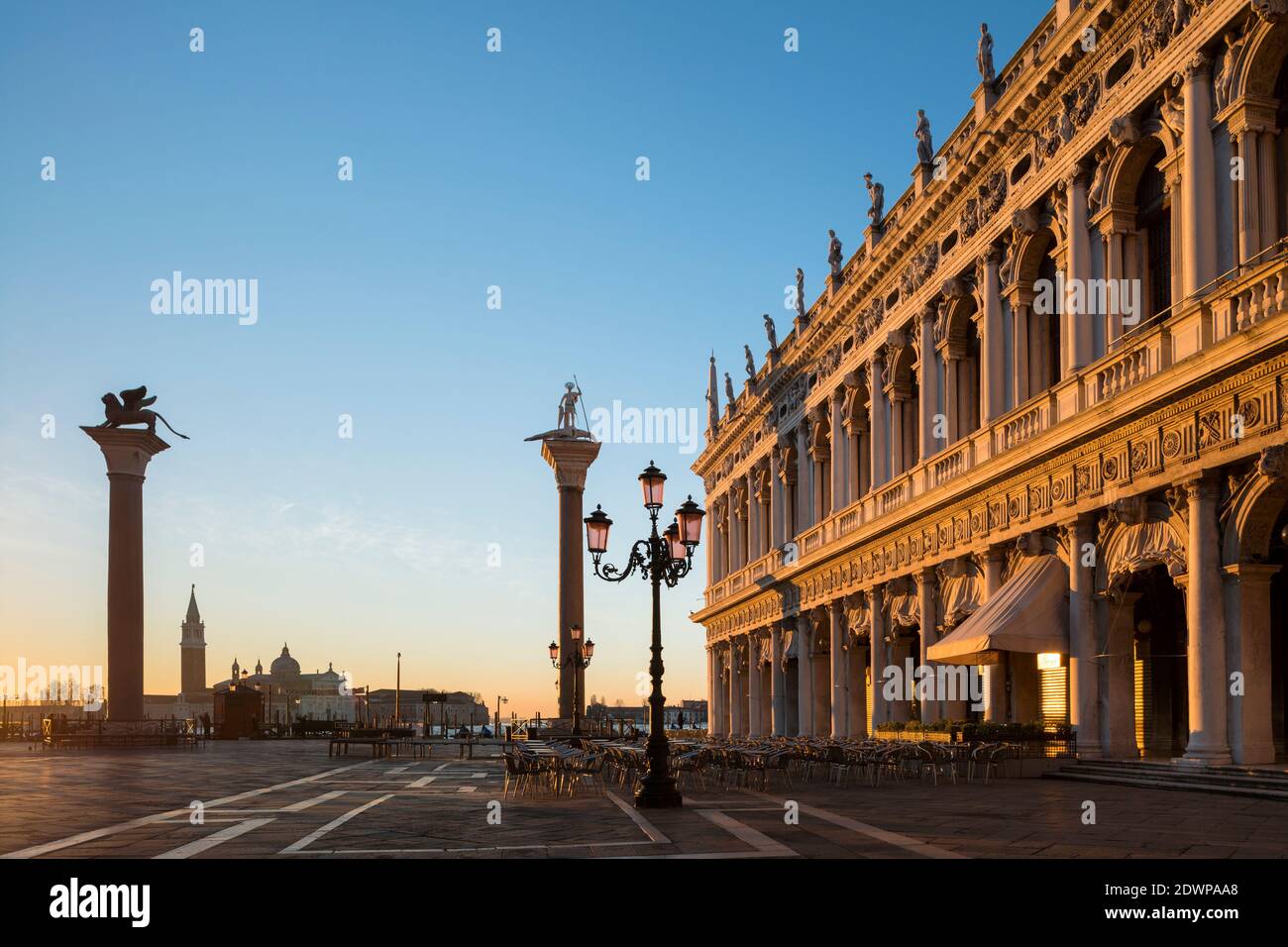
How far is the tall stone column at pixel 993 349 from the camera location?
27.7 meters

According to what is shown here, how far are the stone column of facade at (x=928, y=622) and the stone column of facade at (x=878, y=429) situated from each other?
5.17 metres

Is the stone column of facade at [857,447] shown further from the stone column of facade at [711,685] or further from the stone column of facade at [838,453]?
the stone column of facade at [711,685]

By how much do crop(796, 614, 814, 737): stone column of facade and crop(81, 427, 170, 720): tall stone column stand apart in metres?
24.8

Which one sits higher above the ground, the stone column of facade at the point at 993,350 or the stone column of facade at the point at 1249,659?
the stone column of facade at the point at 993,350

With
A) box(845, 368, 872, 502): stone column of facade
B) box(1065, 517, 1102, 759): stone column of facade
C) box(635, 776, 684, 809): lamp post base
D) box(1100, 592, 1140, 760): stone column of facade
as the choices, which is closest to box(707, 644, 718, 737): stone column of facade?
box(845, 368, 872, 502): stone column of facade

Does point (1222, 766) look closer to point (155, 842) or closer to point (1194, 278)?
point (1194, 278)

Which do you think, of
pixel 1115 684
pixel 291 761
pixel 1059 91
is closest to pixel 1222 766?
pixel 1115 684

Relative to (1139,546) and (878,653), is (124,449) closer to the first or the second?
(878,653)

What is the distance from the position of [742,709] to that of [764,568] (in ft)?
28.4

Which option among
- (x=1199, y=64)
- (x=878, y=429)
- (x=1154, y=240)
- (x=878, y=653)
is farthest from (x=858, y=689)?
(x=1199, y=64)

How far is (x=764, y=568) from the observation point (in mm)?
50156

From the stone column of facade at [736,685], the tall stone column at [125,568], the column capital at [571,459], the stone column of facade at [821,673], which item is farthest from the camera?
the stone column of facade at [736,685]

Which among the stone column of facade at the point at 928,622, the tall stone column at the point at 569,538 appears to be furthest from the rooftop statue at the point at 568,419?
the stone column of facade at the point at 928,622

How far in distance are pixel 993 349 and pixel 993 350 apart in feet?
0.07
